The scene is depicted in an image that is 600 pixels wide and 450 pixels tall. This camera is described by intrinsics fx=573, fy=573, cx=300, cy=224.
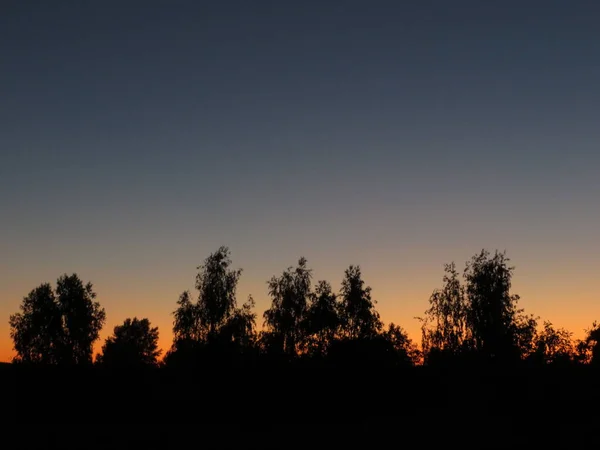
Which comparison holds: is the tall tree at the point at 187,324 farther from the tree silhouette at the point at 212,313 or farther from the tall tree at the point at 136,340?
the tall tree at the point at 136,340

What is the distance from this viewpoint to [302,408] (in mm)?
49500

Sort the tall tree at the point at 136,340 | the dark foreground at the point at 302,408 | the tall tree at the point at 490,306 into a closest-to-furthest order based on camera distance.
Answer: the dark foreground at the point at 302,408 → the tall tree at the point at 490,306 → the tall tree at the point at 136,340

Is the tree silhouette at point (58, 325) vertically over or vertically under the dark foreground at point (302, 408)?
over

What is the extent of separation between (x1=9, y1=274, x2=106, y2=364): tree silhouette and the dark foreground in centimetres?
3715

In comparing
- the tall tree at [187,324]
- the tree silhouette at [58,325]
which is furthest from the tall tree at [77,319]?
the tall tree at [187,324]

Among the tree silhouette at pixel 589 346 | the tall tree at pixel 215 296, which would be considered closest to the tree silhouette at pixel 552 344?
the tree silhouette at pixel 589 346

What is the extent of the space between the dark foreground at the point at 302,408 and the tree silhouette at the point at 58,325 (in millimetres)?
37149

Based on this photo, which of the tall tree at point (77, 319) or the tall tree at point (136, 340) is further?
the tall tree at point (136, 340)

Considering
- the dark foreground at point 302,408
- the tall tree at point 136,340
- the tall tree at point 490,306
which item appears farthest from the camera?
the tall tree at point 136,340

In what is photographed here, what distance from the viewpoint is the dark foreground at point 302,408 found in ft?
141

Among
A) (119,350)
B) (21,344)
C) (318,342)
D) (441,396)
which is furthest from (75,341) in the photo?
(441,396)

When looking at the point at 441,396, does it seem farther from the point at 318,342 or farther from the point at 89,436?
the point at 89,436

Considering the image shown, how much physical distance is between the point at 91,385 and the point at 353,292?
1421 inches

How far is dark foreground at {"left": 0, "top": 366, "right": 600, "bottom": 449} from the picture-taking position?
141 ft
